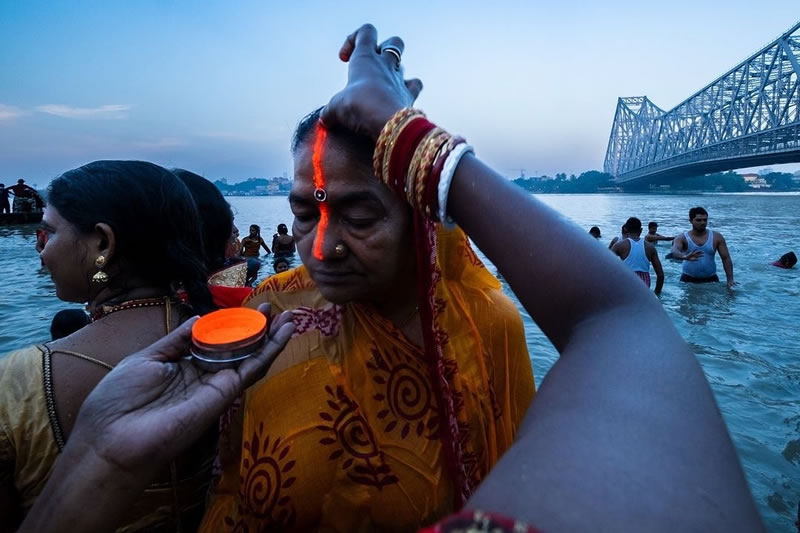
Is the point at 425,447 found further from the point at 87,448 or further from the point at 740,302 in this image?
the point at 740,302

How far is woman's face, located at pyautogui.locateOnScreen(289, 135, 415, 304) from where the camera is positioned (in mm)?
1501

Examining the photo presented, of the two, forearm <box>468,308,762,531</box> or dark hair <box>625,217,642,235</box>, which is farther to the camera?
dark hair <box>625,217,642,235</box>

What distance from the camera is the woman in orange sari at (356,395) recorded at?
151cm

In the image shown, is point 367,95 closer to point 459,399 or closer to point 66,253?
point 459,399

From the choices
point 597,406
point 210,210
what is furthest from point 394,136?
point 210,210

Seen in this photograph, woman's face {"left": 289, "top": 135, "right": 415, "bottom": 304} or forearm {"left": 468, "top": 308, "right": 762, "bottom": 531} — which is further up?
woman's face {"left": 289, "top": 135, "right": 415, "bottom": 304}

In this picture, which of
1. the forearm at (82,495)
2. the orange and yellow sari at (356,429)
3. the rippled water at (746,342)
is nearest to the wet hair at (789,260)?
the rippled water at (746,342)

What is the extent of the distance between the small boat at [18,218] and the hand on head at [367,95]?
110ft

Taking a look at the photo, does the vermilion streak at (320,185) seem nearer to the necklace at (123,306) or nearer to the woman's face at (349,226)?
the woman's face at (349,226)

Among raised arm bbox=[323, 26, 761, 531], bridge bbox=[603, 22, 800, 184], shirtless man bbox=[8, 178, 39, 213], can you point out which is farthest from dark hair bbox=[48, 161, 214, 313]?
bridge bbox=[603, 22, 800, 184]

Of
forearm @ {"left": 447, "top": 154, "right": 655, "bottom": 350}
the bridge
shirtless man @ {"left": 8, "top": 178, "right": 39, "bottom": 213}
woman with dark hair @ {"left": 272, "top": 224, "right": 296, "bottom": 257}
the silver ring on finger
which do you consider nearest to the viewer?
forearm @ {"left": 447, "top": 154, "right": 655, "bottom": 350}

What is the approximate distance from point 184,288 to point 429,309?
3.79 feet

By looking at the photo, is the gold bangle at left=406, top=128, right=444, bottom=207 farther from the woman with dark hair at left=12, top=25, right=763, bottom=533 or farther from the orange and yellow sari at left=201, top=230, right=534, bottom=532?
the orange and yellow sari at left=201, top=230, right=534, bottom=532

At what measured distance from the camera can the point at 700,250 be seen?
10953 millimetres
